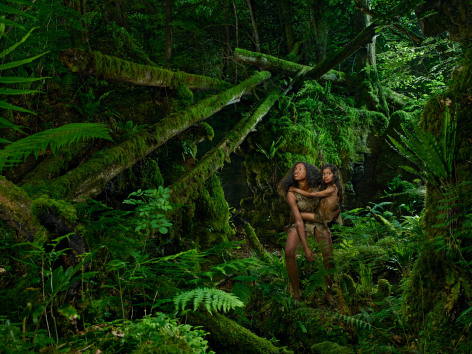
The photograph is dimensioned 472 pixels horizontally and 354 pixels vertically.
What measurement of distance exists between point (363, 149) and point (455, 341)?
7.68 metres

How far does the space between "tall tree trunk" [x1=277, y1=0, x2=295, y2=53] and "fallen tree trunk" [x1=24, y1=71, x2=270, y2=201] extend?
6802 mm

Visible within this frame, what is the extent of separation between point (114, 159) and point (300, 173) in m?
2.60

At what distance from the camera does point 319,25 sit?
410 inches

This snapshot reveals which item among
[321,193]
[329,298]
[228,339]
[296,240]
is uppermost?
[321,193]

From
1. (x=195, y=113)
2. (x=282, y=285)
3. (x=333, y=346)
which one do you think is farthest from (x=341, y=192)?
(x=195, y=113)

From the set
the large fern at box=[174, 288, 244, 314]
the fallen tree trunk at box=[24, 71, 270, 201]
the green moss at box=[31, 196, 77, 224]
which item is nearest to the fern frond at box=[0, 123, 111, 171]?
the green moss at box=[31, 196, 77, 224]

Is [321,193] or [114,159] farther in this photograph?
[321,193]

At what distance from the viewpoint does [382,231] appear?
104 inches

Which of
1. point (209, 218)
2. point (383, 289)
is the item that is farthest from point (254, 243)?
point (383, 289)

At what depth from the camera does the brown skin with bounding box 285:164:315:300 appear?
4230 mm

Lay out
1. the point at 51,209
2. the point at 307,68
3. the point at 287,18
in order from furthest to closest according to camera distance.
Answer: the point at 287,18 → the point at 307,68 → the point at 51,209

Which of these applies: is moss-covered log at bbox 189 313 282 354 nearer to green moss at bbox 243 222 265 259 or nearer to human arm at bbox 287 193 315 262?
human arm at bbox 287 193 315 262

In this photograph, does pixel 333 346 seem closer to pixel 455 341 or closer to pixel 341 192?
pixel 455 341

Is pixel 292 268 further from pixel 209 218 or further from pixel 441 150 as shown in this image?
pixel 441 150
